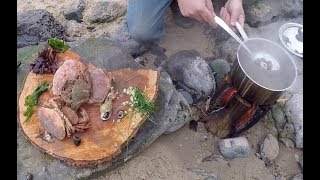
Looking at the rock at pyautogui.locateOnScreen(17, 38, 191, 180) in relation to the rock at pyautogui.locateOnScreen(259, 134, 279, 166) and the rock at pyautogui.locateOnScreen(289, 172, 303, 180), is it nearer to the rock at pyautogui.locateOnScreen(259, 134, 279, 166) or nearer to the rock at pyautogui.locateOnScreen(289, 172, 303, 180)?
the rock at pyautogui.locateOnScreen(259, 134, 279, 166)

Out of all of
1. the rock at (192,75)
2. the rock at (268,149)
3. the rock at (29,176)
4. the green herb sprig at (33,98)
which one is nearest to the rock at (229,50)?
the rock at (192,75)

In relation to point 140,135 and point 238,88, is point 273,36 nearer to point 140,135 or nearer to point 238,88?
point 238,88

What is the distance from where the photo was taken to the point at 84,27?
4.50 meters

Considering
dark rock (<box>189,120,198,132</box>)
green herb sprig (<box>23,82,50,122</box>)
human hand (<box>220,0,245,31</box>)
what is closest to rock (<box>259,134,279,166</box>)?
dark rock (<box>189,120,198,132</box>)

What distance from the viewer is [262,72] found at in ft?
10.1

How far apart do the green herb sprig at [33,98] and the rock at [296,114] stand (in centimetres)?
234

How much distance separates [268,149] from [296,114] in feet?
1.47

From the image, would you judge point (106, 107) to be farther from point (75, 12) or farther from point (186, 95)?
point (75, 12)

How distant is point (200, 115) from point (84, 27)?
1.72 metres

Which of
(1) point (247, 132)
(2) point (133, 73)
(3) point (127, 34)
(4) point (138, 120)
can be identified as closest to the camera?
(4) point (138, 120)

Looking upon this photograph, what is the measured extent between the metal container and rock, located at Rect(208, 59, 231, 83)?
69 centimetres
